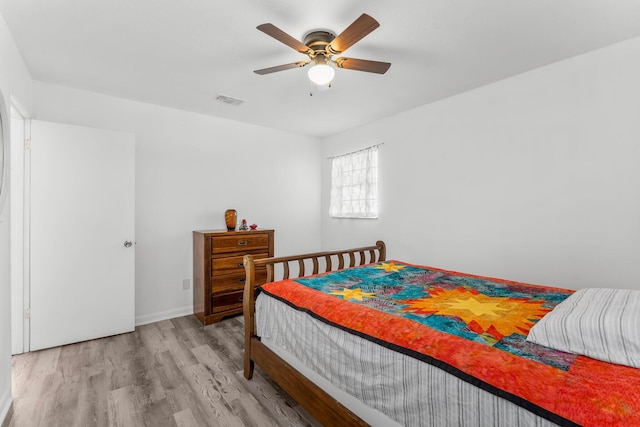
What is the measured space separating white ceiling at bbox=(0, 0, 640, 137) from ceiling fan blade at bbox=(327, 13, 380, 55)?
0.17m

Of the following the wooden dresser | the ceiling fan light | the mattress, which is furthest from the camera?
the wooden dresser

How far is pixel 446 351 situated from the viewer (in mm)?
1126

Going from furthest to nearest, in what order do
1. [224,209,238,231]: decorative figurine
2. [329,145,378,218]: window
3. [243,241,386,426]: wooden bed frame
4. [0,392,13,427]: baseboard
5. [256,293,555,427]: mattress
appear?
1. [329,145,378,218]: window
2. [224,209,238,231]: decorative figurine
3. [0,392,13,427]: baseboard
4. [243,241,386,426]: wooden bed frame
5. [256,293,555,427]: mattress

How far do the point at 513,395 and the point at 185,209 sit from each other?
3.52 meters

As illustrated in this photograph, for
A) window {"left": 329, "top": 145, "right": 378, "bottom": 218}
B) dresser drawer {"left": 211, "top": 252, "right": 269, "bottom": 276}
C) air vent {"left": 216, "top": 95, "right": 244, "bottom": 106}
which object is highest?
air vent {"left": 216, "top": 95, "right": 244, "bottom": 106}

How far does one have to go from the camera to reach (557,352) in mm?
1094

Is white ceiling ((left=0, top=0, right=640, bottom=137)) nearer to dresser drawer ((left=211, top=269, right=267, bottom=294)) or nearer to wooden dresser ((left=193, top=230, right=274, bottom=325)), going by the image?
wooden dresser ((left=193, top=230, right=274, bottom=325))

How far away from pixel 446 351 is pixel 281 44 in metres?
2.15

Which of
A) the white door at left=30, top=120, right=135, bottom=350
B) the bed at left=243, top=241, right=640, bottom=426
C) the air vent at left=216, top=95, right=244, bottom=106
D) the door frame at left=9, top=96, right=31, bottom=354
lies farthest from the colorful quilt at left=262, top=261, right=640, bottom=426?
the door frame at left=9, top=96, right=31, bottom=354

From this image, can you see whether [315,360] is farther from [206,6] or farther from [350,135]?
[350,135]

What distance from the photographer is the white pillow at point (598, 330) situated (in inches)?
39.5

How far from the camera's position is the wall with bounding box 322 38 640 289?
7.05ft

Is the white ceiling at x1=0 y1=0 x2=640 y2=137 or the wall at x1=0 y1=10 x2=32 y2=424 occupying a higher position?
the white ceiling at x1=0 y1=0 x2=640 y2=137

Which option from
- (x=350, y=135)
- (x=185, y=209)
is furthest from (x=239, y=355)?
(x=350, y=135)
